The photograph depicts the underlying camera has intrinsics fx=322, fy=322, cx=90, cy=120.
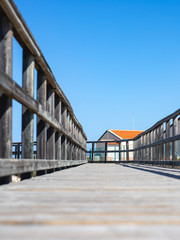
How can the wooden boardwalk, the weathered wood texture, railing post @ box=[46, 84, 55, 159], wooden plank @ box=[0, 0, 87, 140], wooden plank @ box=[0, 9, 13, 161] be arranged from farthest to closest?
railing post @ box=[46, 84, 55, 159]
wooden plank @ box=[0, 0, 87, 140]
wooden plank @ box=[0, 9, 13, 161]
the weathered wood texture
the wooden boardwalk

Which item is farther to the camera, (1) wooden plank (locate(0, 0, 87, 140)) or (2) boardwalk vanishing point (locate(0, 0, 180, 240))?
(1) wooden plank (locate(0, 0, 87, 140))

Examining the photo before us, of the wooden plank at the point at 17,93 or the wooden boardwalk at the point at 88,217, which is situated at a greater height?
the wooden plank at the point at 17,93

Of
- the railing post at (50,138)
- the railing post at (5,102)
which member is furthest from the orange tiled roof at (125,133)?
the railing post at (5,102)

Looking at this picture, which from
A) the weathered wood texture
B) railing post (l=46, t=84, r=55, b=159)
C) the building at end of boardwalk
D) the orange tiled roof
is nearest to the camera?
the weathered wood texture

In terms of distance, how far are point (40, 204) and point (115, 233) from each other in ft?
2.35

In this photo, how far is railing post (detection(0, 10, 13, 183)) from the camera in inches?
100

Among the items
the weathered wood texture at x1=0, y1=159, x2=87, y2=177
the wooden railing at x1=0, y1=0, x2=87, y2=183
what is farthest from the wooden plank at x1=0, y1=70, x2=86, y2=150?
the weathered wood texture at x1=0, y1=159, x2=87, y2=177

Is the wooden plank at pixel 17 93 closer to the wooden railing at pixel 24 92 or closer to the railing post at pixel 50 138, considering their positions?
the wooden railing at pixel 24 92

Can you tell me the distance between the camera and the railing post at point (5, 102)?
255cm

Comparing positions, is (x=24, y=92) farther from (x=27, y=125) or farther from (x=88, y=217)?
(x=88, y=217)

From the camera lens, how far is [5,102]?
102 inches

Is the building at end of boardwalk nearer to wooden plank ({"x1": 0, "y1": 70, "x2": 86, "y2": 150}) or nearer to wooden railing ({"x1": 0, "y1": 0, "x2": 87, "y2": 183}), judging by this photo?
wooden railing ({"x1": 0, "y1": 0, "x2": 87, "y2": 183})

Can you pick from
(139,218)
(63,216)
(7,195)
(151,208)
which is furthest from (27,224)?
(7,195)

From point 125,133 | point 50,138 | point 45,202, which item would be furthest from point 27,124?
point 125,133
